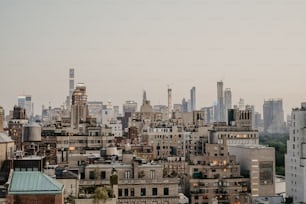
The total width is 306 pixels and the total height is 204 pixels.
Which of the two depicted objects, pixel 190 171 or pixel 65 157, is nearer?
pixel 65 157

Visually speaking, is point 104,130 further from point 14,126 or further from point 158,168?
point 158,168

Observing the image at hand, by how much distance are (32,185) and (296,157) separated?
60982mm

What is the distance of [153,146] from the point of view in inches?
5782

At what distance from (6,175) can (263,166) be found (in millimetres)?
64254

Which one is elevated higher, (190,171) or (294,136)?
(294,136)

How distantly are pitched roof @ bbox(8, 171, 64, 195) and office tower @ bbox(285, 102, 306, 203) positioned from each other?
57136 millimetres

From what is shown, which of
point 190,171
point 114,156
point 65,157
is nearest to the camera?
point 114,156

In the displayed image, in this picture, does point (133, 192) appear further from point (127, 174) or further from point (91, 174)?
point (91, 174)

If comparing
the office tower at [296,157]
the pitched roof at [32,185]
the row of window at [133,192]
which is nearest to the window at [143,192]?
the row of window at [133,192]

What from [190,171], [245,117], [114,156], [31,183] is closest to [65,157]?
[114,156]

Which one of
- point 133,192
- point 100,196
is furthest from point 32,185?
point 133,192

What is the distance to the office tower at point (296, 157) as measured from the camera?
3445 inches

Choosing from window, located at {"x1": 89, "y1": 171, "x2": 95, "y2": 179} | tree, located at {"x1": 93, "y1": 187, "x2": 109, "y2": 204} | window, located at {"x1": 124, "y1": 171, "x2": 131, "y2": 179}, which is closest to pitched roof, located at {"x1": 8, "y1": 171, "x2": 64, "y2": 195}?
tree, located at {"x1": 93, "y1": 187, "x2": 109, "y2": 204}

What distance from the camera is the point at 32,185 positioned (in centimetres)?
3678
